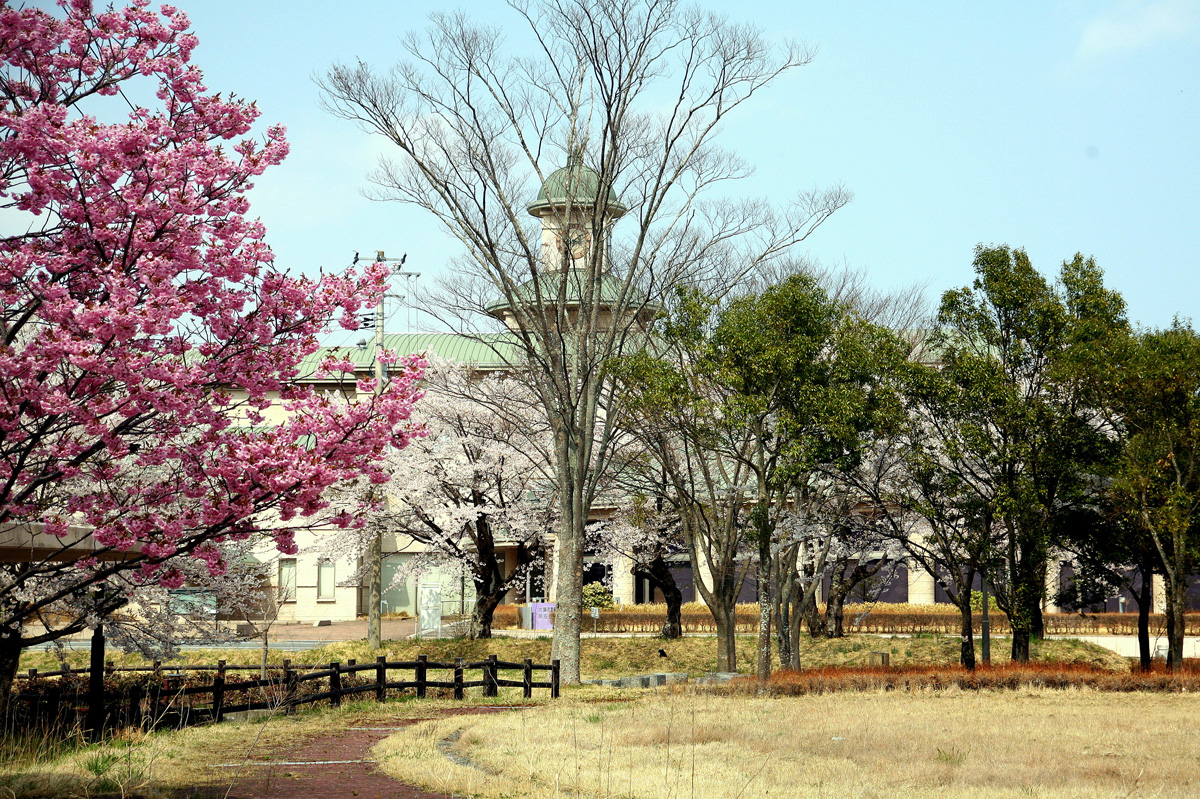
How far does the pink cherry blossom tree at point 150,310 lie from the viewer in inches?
337

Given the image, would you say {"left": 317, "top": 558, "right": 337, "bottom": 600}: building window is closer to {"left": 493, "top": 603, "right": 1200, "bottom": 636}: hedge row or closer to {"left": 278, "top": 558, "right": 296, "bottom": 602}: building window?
{"left": 278, "top": 558, "right": 296, "bottom": 602}: building window

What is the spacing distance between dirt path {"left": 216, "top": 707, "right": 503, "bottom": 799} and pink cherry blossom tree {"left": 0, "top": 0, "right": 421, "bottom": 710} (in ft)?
7.41

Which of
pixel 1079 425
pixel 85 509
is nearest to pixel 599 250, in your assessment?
pixel 1079 425

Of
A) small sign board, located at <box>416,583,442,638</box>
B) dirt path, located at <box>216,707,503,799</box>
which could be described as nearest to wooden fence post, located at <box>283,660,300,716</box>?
dirt path, located at <box>216,707,503,799</box>

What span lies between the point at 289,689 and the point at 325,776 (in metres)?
5.79

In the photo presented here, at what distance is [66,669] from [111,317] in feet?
45.7

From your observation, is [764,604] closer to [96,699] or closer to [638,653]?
[638,653]

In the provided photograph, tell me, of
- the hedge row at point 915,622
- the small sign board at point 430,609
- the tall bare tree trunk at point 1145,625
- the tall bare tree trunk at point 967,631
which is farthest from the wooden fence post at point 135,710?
the hedge row at point 915,622

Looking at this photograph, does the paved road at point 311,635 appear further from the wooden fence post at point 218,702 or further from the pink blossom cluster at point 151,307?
the pink blossom cluster at point 151,307

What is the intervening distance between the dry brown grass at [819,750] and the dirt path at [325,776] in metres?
0.31

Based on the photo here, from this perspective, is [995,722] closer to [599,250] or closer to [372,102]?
[599,250]

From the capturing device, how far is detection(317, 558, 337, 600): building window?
50938 millimetres

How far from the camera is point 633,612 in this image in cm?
4444

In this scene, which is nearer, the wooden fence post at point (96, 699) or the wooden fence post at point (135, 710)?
the wooden fence post at point (96, 699)
